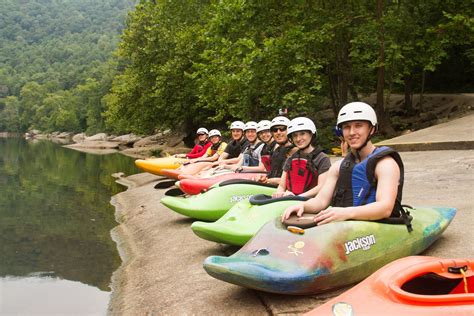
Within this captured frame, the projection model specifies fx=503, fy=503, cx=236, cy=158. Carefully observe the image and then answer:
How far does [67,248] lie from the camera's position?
8164 millimetres

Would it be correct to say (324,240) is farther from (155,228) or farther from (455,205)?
(155,228)

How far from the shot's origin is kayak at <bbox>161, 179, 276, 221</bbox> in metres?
6.67

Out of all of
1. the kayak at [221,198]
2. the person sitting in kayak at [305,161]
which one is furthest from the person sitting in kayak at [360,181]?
the kayak at [221,198]

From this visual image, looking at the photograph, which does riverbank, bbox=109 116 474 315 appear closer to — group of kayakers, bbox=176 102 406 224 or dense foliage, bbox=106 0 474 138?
group of kayakers, bbox=176 102 406 224

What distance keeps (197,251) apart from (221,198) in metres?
0.93

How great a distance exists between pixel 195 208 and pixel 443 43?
1084 cm

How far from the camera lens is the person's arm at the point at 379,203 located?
3.81 m

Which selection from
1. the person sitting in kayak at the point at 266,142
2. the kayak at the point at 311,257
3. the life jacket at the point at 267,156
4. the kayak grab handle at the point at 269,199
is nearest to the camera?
the kayak at the point at 311,257

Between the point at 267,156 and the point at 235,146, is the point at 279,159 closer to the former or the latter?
the point at 267,156

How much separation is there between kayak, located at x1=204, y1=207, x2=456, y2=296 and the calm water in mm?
2560

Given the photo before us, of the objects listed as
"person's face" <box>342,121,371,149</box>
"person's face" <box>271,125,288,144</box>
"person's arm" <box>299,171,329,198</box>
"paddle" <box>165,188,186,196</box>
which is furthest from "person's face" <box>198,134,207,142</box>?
"person's face" <box>342,121,371,149</box>

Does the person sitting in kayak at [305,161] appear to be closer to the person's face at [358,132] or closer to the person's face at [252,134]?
the person's face at [358,132]

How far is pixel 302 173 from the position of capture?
559cm

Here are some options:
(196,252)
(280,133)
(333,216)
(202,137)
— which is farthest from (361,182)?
(202,137)
